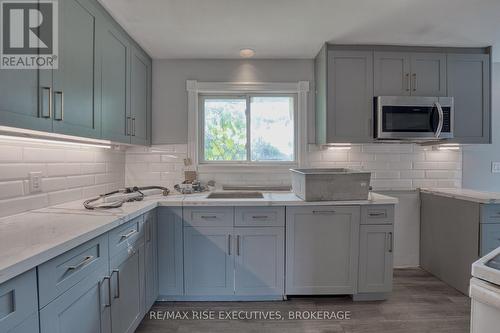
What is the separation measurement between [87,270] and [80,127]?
2.70ft

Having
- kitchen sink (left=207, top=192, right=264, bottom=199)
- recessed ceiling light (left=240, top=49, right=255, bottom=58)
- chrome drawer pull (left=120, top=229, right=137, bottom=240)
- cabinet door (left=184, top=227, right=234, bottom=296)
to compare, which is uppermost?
recessed ceiling light (left=240, top=49, right=255, bottom=58)

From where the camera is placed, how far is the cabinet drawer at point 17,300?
785mm

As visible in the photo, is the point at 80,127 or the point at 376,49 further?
the point at 376,49

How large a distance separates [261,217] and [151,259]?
0.89m

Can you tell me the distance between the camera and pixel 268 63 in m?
2.76

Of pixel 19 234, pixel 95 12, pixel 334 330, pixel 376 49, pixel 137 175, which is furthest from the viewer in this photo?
pixel 137 175

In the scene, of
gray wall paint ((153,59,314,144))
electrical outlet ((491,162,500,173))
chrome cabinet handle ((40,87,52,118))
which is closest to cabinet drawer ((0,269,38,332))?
chrome cabinet handle ((40,87,52,118))

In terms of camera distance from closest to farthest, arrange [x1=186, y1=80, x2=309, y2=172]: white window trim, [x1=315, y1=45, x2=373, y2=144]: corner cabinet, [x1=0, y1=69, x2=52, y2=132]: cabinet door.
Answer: [x1=0, y1=69, x2=52, y2=132]: cabinet door < [x1=315, y1=45, x2=373, y2=144]: corner cabinet < [x1=186, y1=80, x2=309, y2=172]: white window trim

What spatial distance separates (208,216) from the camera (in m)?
2.12

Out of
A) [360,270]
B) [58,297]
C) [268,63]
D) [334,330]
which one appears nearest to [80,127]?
[58,297]

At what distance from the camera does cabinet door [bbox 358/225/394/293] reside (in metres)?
2.16

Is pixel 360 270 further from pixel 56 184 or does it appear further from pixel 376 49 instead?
pixel 56 184

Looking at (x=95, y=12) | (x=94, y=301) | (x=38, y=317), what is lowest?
(x=94, y=301)

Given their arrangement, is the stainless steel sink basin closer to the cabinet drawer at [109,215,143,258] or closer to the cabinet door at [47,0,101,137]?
the cabinet drawer at [109,215,143,258]
